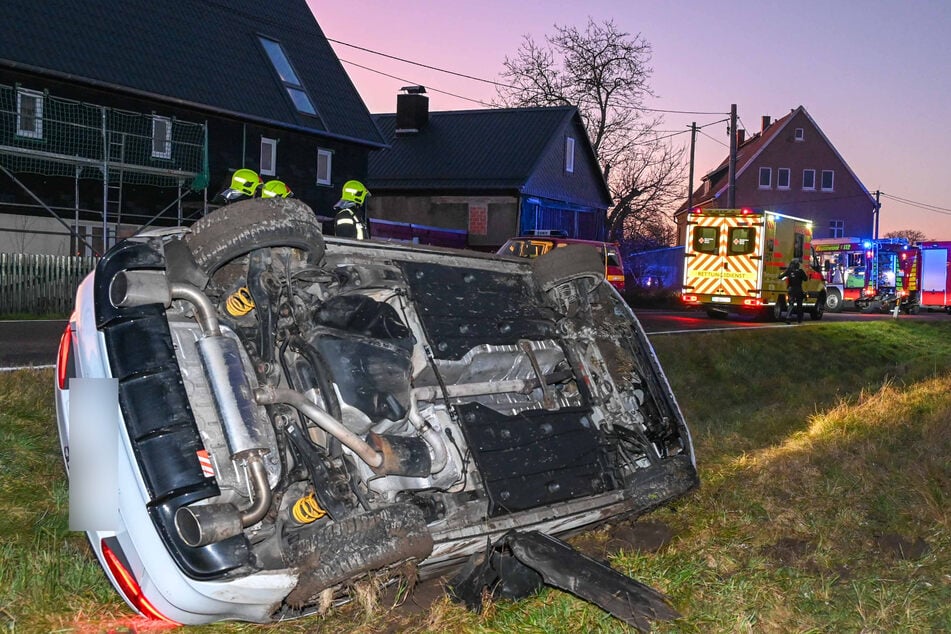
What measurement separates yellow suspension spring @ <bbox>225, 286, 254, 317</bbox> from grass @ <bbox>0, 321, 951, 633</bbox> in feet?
4.05

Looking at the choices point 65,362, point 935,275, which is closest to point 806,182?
point 935,275

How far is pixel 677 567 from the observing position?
4.42 metres

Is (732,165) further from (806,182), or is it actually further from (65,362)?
(65,362)

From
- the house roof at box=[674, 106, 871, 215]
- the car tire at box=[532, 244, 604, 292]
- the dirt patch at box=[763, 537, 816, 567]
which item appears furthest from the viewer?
the house roof at box=[674, 106, 871, 215]

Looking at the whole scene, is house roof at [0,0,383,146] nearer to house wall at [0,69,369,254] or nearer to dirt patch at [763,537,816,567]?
house wall at [0,69,369,254]

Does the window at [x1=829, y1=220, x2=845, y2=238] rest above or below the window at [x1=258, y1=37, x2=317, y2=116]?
below

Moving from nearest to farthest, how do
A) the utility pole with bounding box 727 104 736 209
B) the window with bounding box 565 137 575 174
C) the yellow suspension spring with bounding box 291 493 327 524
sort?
the yellow suspension spring with bounding box 291 493 327 524 → the utility pole with bounding box 727 104 736 209 → the window with bounding box 565 137 575 174

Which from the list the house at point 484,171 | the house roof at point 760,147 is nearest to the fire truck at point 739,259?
the house at point 484,171

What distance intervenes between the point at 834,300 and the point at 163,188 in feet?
79.4

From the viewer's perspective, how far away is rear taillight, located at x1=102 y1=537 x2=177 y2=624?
10.2 feet

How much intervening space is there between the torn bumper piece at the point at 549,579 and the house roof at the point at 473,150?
33.6 meters

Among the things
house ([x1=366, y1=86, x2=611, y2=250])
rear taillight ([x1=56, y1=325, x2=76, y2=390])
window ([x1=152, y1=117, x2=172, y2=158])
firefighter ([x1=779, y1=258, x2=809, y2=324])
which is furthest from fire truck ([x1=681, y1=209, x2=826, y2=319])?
rear taillight ([x1=56, y1=325, x2=76, y2=390])

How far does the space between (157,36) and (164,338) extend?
2405 centimetres

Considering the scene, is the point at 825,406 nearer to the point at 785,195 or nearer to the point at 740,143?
the point at 785,195
